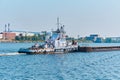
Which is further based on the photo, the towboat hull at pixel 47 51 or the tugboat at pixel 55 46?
the tugboat at pixel 55 46

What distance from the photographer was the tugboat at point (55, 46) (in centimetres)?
10492

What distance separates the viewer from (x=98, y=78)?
54.4 meters

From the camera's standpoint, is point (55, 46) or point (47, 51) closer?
point (47, 51)

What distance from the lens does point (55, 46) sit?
366 ft

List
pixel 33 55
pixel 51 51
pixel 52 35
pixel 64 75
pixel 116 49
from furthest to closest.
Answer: pixel 116 49 → pixel 52 35 → pixel 51 51 → pixel 33 55 → pixel 64 75

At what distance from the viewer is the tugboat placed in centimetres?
10492

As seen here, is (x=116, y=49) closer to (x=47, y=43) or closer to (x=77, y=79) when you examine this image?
(x=47, y=43)

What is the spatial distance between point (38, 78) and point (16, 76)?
145 inches

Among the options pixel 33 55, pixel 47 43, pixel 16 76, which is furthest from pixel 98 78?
pixel 47 43

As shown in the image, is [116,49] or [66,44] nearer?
[66,44]

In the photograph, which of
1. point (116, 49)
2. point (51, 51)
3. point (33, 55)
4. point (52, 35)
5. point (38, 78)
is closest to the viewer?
point (38, 78)

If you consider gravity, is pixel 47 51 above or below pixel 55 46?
below

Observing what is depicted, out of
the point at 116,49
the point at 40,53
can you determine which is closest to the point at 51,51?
the point at 40,53

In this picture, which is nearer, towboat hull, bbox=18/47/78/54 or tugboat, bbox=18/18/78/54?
towboat hull, bbox=18/47/78/54
